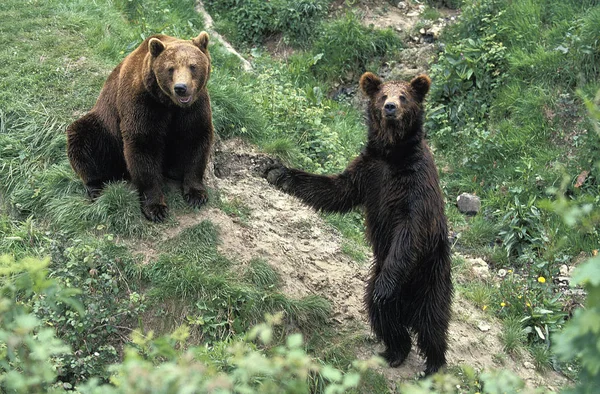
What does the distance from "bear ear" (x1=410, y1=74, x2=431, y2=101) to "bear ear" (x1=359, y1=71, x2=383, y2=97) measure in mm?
267

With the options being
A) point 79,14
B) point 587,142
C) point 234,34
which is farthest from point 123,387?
point 234,34

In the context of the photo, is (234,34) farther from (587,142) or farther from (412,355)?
(412,355)

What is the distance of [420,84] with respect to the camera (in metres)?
6.10

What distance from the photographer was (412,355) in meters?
6.47

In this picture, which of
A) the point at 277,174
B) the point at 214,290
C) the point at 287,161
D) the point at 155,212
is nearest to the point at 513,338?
the point at 277,174

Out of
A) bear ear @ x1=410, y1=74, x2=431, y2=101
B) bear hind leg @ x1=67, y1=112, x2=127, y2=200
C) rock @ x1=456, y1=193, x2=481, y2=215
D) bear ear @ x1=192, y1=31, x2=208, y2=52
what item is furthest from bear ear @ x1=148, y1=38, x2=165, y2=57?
rock @ x1=456, y1=193, x2=481, y2=215

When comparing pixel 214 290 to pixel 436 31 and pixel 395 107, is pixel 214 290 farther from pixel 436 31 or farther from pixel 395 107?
pixel 436 31

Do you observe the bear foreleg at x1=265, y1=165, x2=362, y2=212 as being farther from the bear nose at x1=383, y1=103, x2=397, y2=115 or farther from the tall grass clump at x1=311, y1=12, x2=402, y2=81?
the tall grass clump at x1=311, y1=12, x2=402, y2=81

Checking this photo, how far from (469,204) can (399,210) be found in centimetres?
359

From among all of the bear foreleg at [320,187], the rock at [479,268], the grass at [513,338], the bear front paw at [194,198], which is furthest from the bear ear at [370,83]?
the rock at [479,268]

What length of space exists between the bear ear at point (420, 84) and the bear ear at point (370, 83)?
0.88 feet

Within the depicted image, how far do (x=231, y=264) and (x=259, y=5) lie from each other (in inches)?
239

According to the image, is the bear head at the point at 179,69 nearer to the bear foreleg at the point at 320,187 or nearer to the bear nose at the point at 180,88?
the bear nose at the point at 180,88

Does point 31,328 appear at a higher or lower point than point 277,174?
higher
